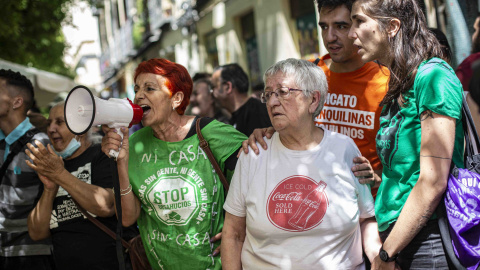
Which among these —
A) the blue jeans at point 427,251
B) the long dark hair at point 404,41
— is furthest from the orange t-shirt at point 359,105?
the blue jeans at point 427,251

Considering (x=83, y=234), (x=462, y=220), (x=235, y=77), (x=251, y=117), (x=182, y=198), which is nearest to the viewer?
(x=462, y=220)

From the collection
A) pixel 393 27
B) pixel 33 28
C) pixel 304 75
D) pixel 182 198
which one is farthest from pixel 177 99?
pixel 33 28

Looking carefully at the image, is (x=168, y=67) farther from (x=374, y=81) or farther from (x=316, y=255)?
(x=316, y=255)

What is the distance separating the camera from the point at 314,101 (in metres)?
2.62

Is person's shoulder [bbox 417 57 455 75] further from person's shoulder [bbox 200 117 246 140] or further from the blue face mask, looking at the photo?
the blue face mask

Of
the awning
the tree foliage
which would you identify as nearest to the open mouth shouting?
the awning

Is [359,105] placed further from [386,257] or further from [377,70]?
[386,257]

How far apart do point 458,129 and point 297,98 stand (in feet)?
2.41

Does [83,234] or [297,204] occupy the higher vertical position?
[297,204]

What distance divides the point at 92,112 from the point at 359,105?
4.81ft

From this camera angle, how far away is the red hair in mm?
3092

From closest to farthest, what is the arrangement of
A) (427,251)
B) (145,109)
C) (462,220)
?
(462,220), (427,251), (145,109)

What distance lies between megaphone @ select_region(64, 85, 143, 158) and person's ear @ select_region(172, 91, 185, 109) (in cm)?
37

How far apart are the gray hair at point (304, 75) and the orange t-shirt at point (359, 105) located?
0.48 metres
